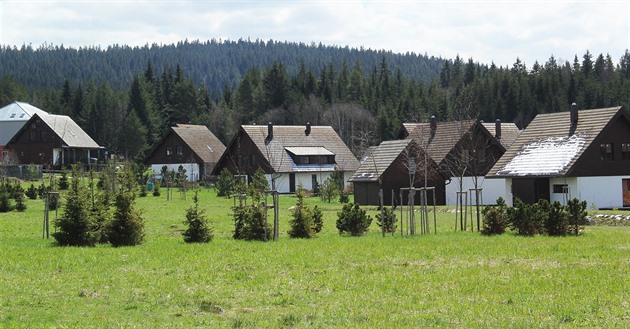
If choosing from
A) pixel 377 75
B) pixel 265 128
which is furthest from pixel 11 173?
pixel 377 75

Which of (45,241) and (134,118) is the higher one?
(134,118)

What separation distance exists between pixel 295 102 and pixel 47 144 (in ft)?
142

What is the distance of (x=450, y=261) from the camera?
753 inches

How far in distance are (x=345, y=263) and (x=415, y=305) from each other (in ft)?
18.5

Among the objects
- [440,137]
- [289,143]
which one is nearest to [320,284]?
[440,137]

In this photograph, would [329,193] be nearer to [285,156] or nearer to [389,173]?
[389,173]

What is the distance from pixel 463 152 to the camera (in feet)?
181

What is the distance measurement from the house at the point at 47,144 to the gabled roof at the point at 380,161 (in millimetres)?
39518

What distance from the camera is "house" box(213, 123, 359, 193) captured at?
70.2m

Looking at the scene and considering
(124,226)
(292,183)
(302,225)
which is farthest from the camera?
Result: (292,183)

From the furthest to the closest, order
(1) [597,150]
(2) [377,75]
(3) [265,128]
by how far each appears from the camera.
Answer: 1. (2) [377,75]
2. (3) [265,128]
3. (1) [597,150]

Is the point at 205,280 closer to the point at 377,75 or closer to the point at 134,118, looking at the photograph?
the point at 134,118

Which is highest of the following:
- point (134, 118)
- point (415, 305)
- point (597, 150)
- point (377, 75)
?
point (377, 75)

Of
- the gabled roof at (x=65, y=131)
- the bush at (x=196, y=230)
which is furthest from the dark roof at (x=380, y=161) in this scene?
Result: the gabled roof at (x=65, y=131)
